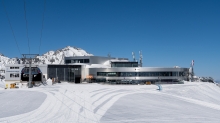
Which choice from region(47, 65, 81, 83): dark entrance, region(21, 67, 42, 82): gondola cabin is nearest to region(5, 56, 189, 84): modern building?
region(47, 65, 81, 83): dark entrance

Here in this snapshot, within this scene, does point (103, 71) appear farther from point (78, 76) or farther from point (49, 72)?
point (49, 72)

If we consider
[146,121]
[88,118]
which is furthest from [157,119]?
[88,118]

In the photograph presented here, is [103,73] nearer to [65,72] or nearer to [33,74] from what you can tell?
[65,72]

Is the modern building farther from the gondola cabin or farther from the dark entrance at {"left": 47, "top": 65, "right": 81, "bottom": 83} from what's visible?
the gondola cabin

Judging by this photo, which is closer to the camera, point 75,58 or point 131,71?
point 131,71

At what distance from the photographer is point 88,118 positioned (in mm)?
15172

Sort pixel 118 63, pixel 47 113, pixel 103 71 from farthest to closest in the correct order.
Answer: pixel 118 63 < pixel 103 71 < pixel 47 113

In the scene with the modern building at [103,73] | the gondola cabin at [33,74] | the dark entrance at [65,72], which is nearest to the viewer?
the gondola cabin at [33,74]

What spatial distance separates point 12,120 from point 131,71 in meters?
49.3

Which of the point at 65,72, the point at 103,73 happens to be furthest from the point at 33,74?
the point at 103,73

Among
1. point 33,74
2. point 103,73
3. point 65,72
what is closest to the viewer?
point 33,74

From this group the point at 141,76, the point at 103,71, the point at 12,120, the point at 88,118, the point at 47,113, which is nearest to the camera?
the point at 12,120

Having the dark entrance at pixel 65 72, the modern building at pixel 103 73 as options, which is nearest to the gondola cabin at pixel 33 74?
the modern building at pixel 103 73

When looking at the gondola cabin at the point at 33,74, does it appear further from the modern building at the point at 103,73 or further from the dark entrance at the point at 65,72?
the dark entrance at the point at 65,72
